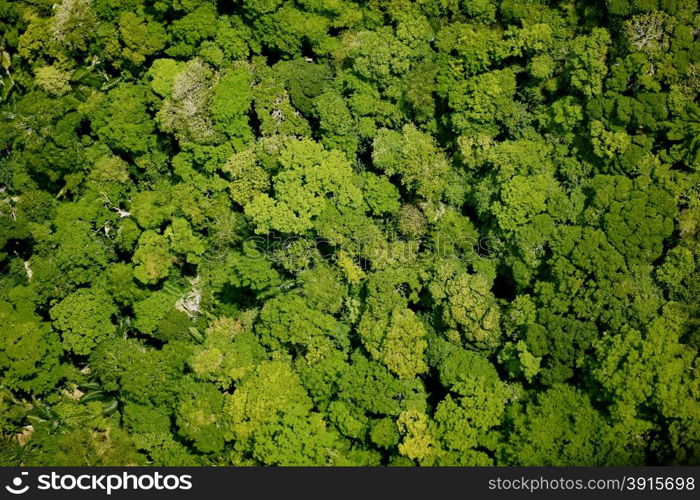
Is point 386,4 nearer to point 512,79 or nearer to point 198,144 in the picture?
point 512,79

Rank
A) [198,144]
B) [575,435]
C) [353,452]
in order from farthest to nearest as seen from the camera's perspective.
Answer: [198,144], [353,452], [575,435]

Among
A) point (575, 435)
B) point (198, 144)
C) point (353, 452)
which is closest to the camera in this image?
point (575, 435)

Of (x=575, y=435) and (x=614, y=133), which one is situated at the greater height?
(x=614, y=133)

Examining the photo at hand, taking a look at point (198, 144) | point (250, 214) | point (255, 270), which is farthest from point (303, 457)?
point (198, 144)

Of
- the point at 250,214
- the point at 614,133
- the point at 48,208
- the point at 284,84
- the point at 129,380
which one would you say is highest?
the point at 614,133

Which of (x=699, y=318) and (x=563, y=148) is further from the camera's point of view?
(x=563, y=148)

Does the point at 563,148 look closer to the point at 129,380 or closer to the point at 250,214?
the point at 250,214
